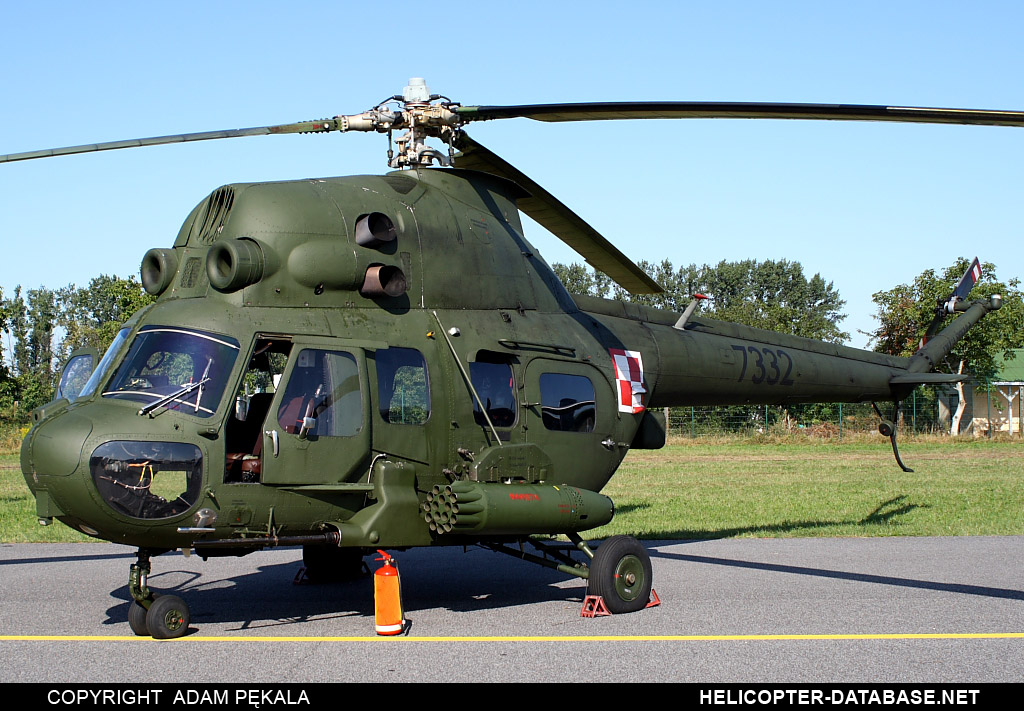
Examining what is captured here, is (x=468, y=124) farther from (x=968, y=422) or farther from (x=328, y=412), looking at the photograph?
(x=968, y=422)

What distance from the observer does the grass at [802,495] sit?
1484 cm

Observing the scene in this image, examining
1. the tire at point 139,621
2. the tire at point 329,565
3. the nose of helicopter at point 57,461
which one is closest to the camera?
the nose of helicopter at point 57,461

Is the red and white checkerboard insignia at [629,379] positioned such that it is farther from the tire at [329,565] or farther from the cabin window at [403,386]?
the tire at [329,565]

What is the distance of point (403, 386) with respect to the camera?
8.33 meters

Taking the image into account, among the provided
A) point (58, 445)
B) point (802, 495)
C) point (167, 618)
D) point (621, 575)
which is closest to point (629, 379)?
point (621, 575)

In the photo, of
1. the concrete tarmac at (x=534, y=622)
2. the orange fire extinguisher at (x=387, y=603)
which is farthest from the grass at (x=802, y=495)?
the orange fire extinguisher at (x=387, y=603)

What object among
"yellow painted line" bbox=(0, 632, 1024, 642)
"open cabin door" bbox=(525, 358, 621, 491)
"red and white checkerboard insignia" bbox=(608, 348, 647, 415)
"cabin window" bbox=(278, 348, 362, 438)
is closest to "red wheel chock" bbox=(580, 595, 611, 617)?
"yellow painted line" bbox=(0, 632, 1024, 642)

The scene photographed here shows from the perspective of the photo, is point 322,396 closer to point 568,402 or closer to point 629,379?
point 568,402

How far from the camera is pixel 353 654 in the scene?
6957 mm

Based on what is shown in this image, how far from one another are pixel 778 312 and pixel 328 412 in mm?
50091

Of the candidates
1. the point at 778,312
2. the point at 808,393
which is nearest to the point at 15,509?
the point at 808,393

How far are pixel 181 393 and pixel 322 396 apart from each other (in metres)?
1.08

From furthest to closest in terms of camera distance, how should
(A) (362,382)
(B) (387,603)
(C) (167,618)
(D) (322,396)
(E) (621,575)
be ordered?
(E) (621,575) < (A) (362,382) < (D) (322,396) < (B) (387,603) < (C) (167,618)

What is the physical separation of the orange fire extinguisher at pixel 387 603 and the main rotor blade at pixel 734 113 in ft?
12.8
